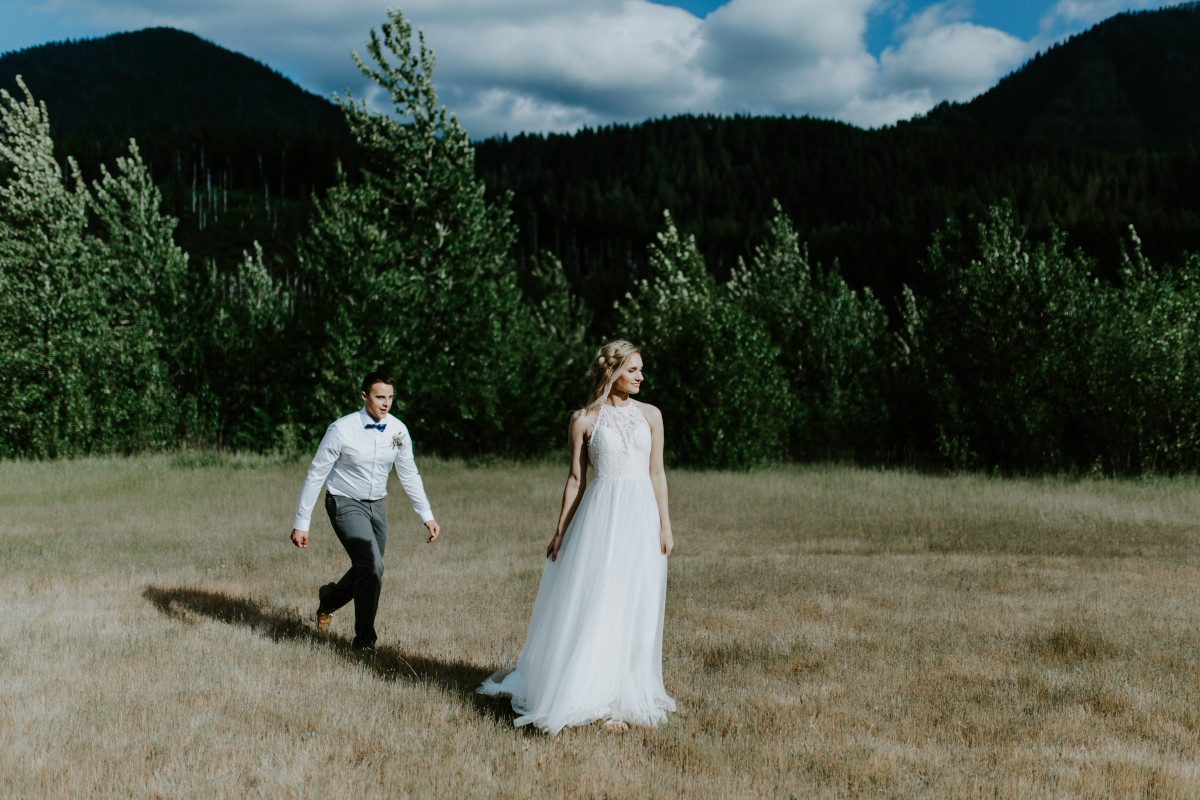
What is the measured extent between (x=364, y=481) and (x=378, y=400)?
0.78 m

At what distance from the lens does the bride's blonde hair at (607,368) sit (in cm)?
621

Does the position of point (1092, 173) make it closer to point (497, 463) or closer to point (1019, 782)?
point (497, 463)

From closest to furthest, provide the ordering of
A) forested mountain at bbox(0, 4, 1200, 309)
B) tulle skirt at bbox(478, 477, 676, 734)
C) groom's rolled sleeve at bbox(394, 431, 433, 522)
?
tulle skirt at bbox(478, 477, 676, 734) < groom's rolled sleeve at bbox(394, 431, 433, 522) < forested mountain at bbox(0, 4, 1200, 309)

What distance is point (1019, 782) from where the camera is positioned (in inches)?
212

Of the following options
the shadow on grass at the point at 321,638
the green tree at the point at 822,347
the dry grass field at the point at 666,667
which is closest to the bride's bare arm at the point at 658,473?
the dry grass field at the point at 666,667

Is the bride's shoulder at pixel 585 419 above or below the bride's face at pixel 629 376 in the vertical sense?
below

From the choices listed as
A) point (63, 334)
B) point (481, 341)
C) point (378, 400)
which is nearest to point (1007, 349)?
point (481, 341)

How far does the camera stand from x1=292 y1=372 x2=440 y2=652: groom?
7844 mm

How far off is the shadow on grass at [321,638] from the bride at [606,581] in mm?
698

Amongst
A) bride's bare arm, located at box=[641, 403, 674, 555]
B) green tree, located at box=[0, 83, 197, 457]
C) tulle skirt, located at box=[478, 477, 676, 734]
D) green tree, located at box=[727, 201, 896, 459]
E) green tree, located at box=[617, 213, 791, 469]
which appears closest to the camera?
tulle skirt, located at box=[478, 477, 676, 734]

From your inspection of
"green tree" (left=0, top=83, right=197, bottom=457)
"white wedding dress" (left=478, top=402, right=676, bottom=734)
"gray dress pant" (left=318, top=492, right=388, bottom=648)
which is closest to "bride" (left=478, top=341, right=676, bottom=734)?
"white wedding dress" (left=478, top=402, right=676, bottom=734)

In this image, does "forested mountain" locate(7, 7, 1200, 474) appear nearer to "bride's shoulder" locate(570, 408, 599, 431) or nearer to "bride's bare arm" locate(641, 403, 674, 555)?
"bride's bare arm" locate(641, 403, 674, 555)

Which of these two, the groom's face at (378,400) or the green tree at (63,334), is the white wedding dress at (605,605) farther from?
the green tree at (63,334)

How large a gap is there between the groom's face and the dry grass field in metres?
2.20
